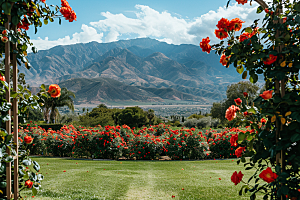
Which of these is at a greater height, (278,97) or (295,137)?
(278,97)

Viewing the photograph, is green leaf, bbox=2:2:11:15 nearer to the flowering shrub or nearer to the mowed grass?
the flowering shrub

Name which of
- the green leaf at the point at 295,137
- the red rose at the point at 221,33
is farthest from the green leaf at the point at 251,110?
the red rose at the point at 221,33

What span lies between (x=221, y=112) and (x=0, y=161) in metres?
30.3

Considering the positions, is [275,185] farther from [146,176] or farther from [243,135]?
[146,176]

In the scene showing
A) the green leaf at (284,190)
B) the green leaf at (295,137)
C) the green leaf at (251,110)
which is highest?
the green leaf at (251,110)

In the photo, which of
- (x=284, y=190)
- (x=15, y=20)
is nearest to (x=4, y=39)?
(x=15, y=20)

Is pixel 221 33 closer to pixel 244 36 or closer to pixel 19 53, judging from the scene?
pixel 244 36

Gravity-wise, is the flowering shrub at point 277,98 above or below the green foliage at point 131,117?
above

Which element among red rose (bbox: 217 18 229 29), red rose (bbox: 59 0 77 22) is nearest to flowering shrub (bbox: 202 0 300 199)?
red rose (bbox: 217 18 229 29)

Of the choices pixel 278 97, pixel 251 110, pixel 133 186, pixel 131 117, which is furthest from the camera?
pixel 131 117

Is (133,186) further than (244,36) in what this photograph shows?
Yes

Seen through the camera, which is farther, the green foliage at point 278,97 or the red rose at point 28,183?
the red rose at point 28,183

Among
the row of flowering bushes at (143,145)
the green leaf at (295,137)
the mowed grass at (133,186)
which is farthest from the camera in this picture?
the row of flowering bushes at (143,145)

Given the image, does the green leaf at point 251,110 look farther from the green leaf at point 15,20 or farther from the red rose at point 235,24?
the green leaf at point 15,20
